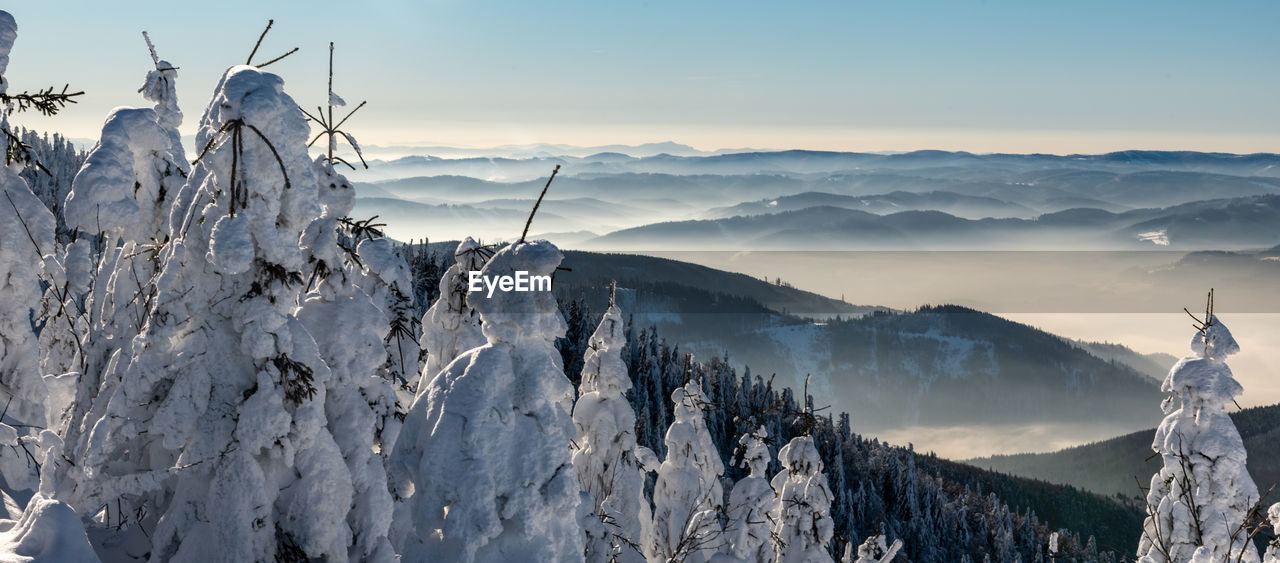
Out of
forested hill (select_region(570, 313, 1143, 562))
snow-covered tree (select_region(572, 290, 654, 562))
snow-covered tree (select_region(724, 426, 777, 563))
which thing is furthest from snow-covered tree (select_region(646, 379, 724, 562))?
forested hill (select_region(570, 313, 1143, 562))

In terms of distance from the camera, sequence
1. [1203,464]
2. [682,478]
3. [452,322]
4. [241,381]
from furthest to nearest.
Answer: [682,478] → [1203,464] → [452,322] → [241,381]

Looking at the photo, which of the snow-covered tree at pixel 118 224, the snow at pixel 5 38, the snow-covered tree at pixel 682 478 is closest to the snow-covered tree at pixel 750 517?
the snow-covered tree at pixel 682 478

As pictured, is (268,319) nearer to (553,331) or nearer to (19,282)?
(553,331)

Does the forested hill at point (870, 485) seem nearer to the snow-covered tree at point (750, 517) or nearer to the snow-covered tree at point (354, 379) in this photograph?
the snow-covered tree at point (750, 517)

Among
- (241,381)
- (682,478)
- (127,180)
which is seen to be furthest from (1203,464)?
(127,180)

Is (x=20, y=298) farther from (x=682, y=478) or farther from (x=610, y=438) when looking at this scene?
(x=682, y=478)
